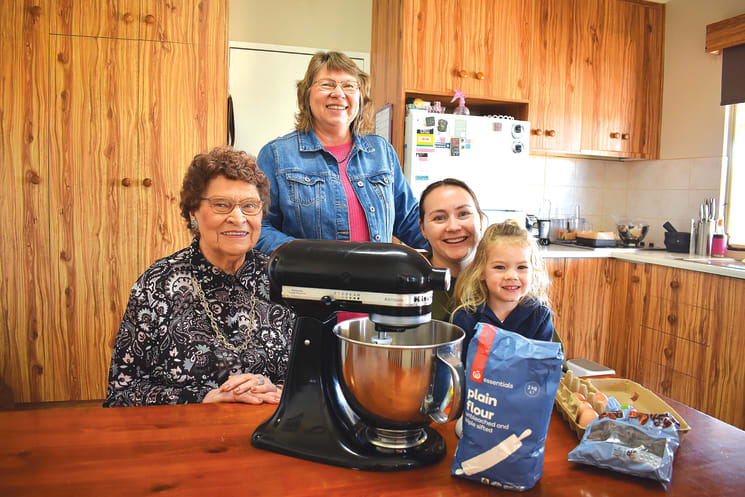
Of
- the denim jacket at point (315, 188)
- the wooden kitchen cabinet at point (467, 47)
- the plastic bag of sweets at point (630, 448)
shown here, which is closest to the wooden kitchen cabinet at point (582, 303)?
the wooden kitchen cabinet at point (467, 47)

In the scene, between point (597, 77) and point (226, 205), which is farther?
point (597, 77)

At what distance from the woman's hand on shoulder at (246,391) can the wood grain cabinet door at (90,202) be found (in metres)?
1.74

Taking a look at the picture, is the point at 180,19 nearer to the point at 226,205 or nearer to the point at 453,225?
the point at 226,205

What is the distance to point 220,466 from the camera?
761 mm

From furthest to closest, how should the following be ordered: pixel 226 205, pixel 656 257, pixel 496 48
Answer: pixel 496 48 < pixel 656 257 < pixel 226 205

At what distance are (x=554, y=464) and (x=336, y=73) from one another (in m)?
1.39

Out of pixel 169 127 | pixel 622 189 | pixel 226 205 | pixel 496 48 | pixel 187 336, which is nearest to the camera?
pixel 187 336

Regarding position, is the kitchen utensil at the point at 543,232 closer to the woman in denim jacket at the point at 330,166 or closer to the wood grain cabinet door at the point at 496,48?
the wood grain cabinet door at the point at 496,48

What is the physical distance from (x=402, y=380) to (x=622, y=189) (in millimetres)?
3932

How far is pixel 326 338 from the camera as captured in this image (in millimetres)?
854

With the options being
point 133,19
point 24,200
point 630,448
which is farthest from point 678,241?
point 24,200

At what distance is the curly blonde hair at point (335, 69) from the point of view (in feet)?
5.74

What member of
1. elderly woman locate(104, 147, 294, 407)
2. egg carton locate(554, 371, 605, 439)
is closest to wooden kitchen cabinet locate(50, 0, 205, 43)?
elderly woman locate(104, 147, 294, 407)

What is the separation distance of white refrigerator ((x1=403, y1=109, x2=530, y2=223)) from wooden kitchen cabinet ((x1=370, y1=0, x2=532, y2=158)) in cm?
16
